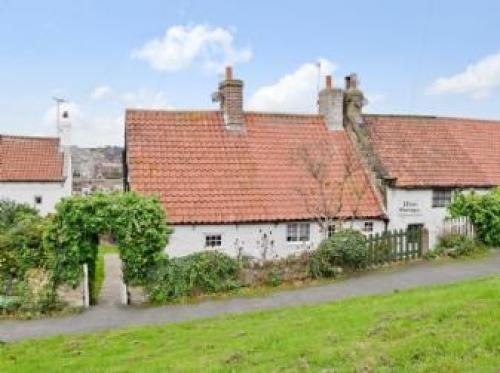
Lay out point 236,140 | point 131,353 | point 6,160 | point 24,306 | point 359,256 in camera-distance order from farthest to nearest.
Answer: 1. point 6,160
2. point 236,140
3. point 359,256
4. point 24,306
5. point 131,353

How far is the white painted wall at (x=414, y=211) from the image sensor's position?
86.7 ft

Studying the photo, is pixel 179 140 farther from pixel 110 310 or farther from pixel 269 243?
pixel 110 310

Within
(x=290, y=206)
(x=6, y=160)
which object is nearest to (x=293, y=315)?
Result: (x=290, y=206)

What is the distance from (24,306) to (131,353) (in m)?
7.44

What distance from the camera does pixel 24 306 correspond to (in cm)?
1772

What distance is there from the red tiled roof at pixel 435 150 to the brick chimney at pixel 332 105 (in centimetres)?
156

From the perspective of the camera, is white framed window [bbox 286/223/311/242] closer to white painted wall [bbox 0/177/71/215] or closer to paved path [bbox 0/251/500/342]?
paved path [bbox 0/251/500/342]

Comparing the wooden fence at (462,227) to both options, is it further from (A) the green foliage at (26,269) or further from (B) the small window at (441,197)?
(A) the green foliage at (26,269)

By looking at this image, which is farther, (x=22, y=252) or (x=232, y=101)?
(x=232, y=101)

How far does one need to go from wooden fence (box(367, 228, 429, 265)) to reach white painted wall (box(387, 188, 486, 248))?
1473 mm

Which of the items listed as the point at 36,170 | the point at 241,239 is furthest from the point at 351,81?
the point at 36,170

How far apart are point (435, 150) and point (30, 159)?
101ft

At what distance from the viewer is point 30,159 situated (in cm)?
4369

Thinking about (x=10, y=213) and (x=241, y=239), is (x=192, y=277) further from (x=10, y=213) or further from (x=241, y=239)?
(x=10, y=213)
